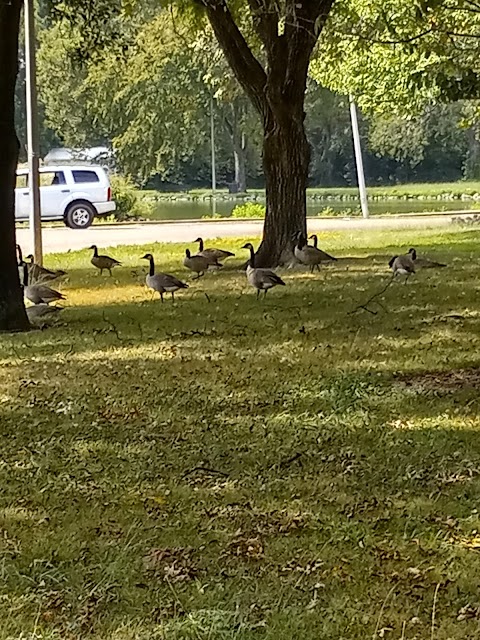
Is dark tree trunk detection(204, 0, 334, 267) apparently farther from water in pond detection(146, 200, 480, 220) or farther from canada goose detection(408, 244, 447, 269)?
water in pond detection(146, 200, 480, 220)

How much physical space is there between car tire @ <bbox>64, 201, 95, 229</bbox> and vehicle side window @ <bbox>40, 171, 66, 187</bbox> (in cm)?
90

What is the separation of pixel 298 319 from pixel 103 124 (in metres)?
38.4

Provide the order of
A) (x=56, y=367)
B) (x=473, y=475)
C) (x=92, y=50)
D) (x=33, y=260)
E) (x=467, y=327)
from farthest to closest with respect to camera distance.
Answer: (x=33, y=260) < (x=92, y=50) < (x=467, y=327) < (x=56, y=367) < (x=473, y=475)

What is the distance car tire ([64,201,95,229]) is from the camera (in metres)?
29.8

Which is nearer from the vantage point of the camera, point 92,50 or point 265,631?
point 265,631

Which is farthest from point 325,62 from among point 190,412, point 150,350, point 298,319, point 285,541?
point 285,541

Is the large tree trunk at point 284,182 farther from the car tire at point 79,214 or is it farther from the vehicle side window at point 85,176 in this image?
the vehicle side window at point 85,176

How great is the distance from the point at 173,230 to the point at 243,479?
22.6 metres

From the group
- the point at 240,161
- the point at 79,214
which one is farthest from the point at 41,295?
the point at 240,161

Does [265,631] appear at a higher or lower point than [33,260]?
lower

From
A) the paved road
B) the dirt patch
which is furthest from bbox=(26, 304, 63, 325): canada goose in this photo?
the paved road

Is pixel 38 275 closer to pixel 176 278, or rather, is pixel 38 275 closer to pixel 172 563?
pixel 176 278

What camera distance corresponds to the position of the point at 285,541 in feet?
14.5

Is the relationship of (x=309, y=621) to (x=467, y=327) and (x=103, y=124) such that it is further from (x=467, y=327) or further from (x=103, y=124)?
(x=103, y=124)
